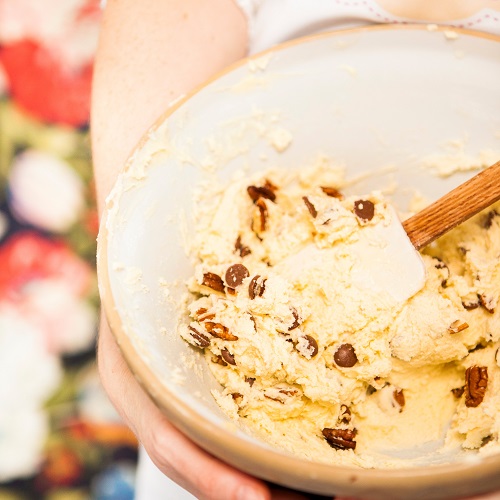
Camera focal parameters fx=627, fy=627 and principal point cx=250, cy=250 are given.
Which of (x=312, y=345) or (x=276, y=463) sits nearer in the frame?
(x=276, y=463)

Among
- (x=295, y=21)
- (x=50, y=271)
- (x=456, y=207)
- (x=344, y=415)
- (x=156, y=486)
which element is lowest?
(x=50, y=271)

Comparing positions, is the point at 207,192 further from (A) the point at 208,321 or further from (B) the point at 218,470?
(B) the point at 218,470

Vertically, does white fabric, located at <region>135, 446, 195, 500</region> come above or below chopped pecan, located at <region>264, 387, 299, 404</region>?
below

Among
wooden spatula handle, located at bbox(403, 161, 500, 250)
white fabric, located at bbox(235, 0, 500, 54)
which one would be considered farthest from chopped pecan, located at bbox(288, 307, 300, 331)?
white fabric, located at bbox(235, 0, 500, 54)

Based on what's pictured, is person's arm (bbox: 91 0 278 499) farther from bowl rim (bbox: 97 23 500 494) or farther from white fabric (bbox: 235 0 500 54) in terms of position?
bowl rim (bbox: 97 23 500 494)


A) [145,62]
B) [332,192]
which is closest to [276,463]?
[332,192]

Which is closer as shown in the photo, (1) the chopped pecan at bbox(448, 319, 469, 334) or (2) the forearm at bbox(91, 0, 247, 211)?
(1) the chopped pecan at bbox(448, 319, 469, 334)

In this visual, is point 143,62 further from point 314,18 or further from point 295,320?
point 295,320
